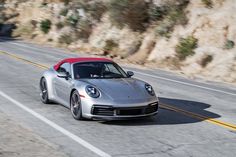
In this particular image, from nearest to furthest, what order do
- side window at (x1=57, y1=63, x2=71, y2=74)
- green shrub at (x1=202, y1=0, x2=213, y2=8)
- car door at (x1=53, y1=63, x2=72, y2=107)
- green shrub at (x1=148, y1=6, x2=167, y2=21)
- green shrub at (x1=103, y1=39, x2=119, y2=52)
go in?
1. car door at (x1=53, y1=63, x2=72, y2=107)
2. side window at (x1=57, y1=63, x2=71, y2=74)
3. green shrub at (x1=202, y1=0, x2=213, y2=8)
4. green shrub at (x1=148, y1=6, x2=167, y2=21)
5. green shrub at (x1=103, y1=39, x2=119, y2=52)

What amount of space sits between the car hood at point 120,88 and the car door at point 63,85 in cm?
63

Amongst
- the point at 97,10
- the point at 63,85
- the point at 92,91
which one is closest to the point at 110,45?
the point at 97,10

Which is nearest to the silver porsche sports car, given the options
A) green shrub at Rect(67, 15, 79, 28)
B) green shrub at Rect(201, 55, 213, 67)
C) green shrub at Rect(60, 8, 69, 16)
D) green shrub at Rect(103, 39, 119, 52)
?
green shrub at Rect(201, 55, 213, 67)

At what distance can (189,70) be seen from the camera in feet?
76.8

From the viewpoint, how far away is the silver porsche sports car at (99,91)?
34.4 ft

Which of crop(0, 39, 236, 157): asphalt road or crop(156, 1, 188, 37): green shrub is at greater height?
crop(156, 1, 188, 37): green shrub

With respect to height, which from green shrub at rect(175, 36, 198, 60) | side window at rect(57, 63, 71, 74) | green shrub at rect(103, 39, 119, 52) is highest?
side window at rect(57, 63, 71, 74)

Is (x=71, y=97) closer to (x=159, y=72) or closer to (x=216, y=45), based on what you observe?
(x=159, y=72)

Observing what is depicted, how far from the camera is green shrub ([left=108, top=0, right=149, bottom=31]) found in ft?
99.9

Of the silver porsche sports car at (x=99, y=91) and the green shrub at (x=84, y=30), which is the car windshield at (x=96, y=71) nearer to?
the silver porsche sports car at (x=99, y=91)

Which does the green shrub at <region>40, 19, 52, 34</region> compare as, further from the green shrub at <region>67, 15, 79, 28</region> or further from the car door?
the car door

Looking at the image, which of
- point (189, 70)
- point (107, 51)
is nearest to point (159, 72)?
point (189, 70)

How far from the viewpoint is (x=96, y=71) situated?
11.9 meters

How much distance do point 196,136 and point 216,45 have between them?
14989 mm
